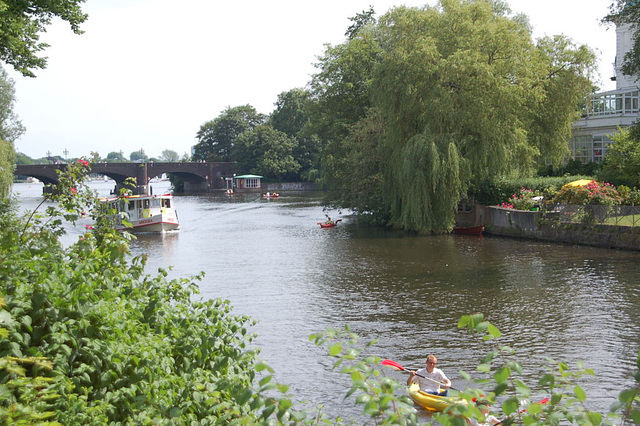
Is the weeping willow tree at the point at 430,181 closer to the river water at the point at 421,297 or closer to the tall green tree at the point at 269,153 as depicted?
the river water at the point at 421,297

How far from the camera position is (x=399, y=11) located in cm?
4391

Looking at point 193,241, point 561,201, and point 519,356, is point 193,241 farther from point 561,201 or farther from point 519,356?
point 519,356

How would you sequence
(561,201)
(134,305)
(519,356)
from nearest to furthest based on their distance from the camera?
1. (134,305)
2. (519,356)
3. (561,201)

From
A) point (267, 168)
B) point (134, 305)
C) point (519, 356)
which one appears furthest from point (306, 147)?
point (134, 305)

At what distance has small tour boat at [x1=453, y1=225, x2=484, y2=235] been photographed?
41312mm

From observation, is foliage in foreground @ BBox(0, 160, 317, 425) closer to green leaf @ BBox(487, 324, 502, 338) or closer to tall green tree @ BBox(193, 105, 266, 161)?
green leaf @ BBox(487, 324, 502, 338)

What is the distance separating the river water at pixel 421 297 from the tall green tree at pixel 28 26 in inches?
385

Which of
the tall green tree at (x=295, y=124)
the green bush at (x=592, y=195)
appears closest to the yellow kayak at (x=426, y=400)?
the green bush at (x=592, y=195)

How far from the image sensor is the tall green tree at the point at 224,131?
150 metres

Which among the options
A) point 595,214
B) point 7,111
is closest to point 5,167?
point 7,111

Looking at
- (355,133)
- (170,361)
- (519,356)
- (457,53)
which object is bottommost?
(519,356)

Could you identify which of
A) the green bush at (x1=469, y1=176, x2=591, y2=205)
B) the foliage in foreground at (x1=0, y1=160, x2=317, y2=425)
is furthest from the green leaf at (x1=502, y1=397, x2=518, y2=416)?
the green bush at (x1=469, y1=176, x2=591, y2=205)

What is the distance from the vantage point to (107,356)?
21.2 ft

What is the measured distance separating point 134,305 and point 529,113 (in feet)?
127
